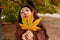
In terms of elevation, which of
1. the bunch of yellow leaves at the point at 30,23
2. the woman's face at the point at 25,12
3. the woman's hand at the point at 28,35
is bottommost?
the woman's hand at the point at 28,35

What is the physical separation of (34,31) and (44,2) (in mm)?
354

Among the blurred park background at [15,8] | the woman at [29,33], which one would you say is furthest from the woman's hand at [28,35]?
the blurred park background at [15,8]

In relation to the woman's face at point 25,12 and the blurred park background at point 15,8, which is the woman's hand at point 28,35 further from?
the blurred park background at point 15,8

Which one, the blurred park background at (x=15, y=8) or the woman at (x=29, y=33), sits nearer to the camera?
the woman at (x=29, y=33)

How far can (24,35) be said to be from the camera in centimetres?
89

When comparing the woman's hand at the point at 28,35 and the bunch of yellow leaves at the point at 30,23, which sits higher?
the bunch of yellow leaves at the point at 30,23

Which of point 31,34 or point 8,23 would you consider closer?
point 31,34

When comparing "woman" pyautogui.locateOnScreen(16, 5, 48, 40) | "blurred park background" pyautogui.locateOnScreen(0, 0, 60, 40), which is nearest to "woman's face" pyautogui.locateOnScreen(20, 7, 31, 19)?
"woman" pyautogui.locateOnScreen(16, 5, 48, 40)

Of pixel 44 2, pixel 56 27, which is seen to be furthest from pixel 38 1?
pixel 56 27

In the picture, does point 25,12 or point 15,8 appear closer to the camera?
point 25,12

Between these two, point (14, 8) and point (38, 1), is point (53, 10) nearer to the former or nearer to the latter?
point (38, 1)

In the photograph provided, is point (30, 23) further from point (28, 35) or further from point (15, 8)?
point (15, 8)

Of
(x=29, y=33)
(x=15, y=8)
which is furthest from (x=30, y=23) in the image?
(x=15, y=8)

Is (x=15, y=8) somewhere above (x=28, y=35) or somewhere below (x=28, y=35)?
above
